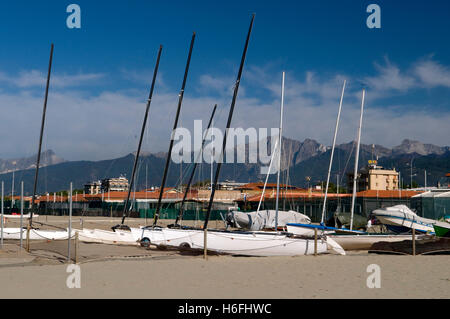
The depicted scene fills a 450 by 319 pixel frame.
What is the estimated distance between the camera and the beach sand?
1281cm

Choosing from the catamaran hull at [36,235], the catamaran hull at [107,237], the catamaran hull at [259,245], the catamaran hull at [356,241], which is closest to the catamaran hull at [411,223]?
the catamaran hull at [356,241]

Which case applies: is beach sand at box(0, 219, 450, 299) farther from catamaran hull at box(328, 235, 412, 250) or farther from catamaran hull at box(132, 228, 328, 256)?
catamaran hull at box(328, 235, 412, 250)

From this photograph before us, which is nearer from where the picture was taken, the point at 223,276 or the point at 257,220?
the point at 223,276

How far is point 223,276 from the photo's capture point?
15742mm

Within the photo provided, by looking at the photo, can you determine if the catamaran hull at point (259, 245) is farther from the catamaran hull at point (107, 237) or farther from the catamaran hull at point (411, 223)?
the catamaran hull at point (411, 223)

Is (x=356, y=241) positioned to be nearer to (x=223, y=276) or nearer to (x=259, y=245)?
(x=259, y=245)

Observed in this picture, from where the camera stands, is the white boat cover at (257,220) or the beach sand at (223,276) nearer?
the beach sand at (223,276)

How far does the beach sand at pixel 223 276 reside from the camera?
12812mm

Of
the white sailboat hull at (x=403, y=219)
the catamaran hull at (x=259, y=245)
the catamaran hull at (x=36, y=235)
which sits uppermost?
the white sailboat hull at (x=403, y=219)

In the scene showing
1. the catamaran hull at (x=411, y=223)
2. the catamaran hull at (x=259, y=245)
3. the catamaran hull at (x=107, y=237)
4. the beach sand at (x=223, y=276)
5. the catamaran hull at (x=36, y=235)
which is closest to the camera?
the beach sand at (x=223, y=276)

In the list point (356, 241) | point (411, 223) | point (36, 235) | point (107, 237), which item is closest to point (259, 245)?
point (356, 241)

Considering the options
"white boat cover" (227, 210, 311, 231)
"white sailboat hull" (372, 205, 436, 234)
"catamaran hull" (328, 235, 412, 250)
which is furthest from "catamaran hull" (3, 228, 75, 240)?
"white sailboat hull" (372, 205, 436, 234)

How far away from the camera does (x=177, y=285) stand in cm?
1391
